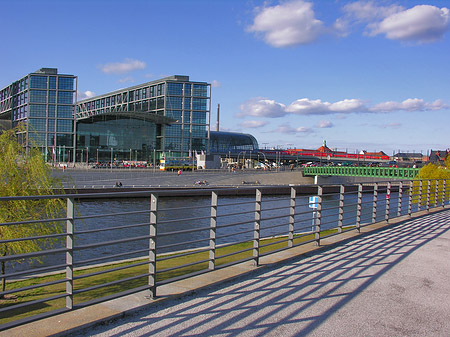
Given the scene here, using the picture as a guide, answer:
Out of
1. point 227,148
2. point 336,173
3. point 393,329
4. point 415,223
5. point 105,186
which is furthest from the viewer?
point 227,148

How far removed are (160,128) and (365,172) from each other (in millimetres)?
60106

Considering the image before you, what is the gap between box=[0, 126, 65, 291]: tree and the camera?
10.2 m

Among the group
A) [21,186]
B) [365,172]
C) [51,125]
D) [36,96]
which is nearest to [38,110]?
[36,96]

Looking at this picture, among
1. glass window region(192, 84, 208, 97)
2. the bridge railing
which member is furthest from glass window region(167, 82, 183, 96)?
the bridge railing

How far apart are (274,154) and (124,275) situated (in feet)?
525

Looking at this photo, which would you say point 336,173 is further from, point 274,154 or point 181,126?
point 274,154

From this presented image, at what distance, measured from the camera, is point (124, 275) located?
10.1 m

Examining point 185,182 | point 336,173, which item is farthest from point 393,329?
point 336,173

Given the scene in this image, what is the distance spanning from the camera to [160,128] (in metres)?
119

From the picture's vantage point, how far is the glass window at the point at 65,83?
107m

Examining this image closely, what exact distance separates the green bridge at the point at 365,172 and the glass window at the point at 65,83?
62200 millimetres

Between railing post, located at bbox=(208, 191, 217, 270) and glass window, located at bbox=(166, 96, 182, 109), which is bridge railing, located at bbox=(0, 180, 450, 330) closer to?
railing post, located at bbox=(208, 191, 217, 270)

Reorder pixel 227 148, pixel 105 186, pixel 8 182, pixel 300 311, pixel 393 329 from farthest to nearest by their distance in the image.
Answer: pixel 227 148 < pixel 105 186 < pixel 8 182 < pixel 300 311 < pixel 393 329

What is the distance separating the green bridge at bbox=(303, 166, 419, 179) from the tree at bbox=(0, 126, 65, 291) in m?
66.2
